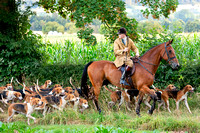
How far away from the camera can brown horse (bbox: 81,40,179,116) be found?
9.20 metres

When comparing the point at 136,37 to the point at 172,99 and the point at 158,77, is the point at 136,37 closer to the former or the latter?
the point at 158,77

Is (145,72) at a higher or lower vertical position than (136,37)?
lower

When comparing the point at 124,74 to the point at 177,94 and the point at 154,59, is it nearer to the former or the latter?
the point at 154,59

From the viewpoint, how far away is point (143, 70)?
9.41 meters

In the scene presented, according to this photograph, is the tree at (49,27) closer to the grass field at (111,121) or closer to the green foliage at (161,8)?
the green foliage at (161,8)

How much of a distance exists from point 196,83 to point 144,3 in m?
4.62

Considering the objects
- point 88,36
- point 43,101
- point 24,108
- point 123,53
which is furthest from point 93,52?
point 24,108

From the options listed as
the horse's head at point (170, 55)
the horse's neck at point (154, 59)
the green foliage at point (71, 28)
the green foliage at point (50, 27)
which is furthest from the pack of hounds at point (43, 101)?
the green foliage at point (50, 27)

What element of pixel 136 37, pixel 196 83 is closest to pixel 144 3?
pixel 136 37

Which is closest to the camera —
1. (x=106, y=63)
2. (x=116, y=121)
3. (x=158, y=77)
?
(x=116, y=121)

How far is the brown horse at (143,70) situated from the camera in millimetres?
9203

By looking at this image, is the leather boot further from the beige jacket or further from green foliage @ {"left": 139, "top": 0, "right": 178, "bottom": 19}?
green foliage @ {"left": 139, "top": 0, "right": 178, "bottom": 19}

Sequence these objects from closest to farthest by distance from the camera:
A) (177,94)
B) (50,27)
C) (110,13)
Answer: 1. (177,94)
2. (110,13)
3. (50,27)

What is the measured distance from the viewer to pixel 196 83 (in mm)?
10859
